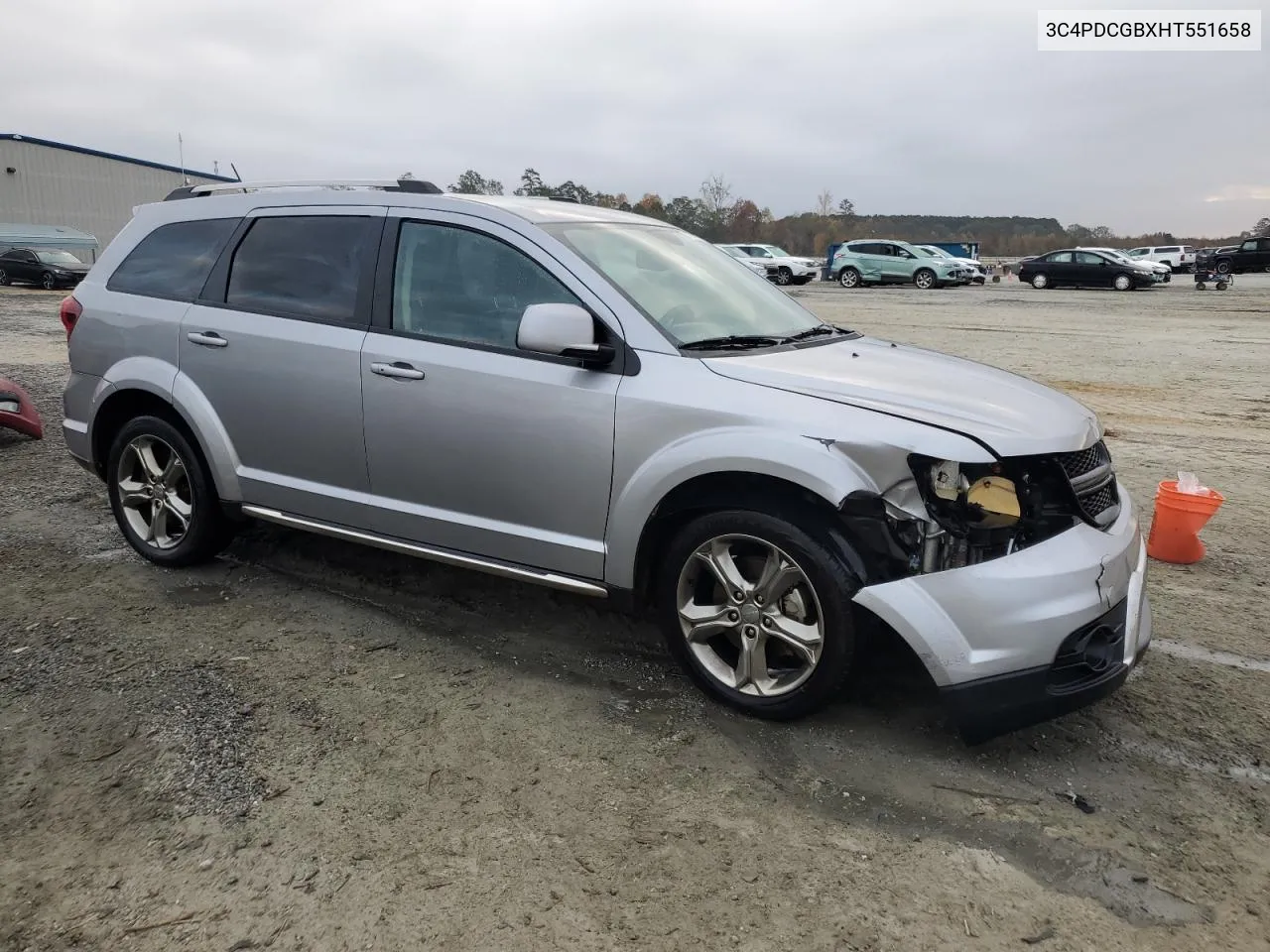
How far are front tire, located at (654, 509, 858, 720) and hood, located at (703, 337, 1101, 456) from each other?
49 cm

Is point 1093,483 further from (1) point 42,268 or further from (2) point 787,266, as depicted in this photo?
(2) point 787,266

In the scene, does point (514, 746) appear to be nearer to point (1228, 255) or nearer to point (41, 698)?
point (41, 698)

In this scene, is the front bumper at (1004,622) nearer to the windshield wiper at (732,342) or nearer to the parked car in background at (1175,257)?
the windshield wiper at (732,342)

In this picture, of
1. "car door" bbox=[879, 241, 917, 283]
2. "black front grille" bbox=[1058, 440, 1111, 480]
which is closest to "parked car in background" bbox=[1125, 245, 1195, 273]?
"car door" bbox=[879, 241, 917, 283]

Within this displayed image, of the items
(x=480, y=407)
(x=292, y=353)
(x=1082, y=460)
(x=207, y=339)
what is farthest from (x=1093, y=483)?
(x=207, y=339)

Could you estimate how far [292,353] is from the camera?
410 cm

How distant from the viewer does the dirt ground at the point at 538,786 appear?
2365mm

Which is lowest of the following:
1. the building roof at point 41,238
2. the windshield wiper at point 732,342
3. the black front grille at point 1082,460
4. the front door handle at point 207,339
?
the black front grille at point 1082,460

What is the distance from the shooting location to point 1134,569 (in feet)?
10.3

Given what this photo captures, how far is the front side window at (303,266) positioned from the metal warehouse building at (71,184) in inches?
1661

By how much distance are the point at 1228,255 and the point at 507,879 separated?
4427cm

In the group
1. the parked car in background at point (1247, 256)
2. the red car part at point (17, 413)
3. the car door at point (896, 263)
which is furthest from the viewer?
the parked car in background at point (1247, 256)

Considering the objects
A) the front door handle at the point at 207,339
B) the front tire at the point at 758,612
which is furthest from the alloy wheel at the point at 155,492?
the front tire at the point at 758,612

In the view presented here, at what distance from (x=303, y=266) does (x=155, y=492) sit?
4.72 feet
